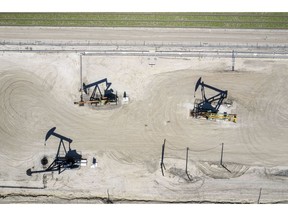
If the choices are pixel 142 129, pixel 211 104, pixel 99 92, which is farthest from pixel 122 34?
pixel 211 104

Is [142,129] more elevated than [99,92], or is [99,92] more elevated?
[99,92]

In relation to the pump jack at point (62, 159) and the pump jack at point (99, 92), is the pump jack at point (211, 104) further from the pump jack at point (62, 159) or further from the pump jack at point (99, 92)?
the pump jack at point (62, 159)

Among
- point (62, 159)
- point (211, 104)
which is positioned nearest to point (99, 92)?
point (62, 159)

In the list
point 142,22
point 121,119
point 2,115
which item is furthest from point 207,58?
point 2,115

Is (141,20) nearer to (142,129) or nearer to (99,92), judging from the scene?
(99,92)

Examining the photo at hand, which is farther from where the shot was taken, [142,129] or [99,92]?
[99,92]

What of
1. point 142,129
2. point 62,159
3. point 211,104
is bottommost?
point 62,159

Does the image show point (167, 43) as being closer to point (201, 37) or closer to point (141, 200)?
point (201, 37)
